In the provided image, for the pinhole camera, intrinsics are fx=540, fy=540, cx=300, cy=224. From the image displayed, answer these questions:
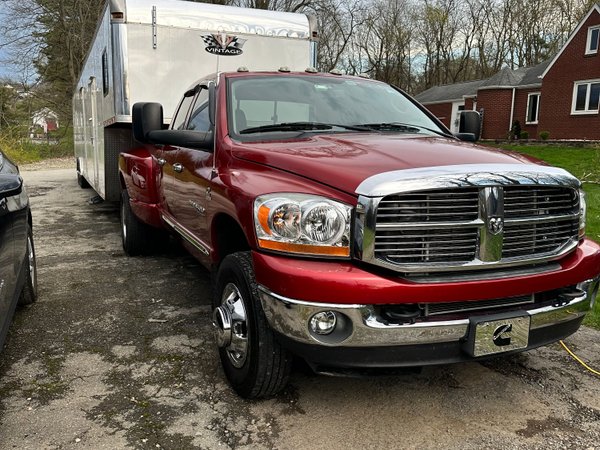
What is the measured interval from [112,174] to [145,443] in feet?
19.4

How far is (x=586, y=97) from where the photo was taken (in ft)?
81.0

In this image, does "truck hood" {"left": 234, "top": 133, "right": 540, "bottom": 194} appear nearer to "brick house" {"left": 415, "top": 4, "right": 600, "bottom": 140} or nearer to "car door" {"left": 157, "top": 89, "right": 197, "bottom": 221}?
"car door" {"left": 157, "top": 89, "right": 197, "bottom": 221}

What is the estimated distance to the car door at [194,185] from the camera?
359cm

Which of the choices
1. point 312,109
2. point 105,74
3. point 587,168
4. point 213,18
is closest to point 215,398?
point 312,109

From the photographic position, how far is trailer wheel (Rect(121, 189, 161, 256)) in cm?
610

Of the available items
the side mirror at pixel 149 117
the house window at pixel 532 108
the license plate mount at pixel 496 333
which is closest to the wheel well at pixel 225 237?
the side mirror at pixel 149 117

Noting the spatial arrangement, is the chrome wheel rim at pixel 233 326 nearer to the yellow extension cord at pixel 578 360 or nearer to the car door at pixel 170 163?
the car door at pixel 170 163

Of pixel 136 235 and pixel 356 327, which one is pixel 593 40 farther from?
pixel 356 327

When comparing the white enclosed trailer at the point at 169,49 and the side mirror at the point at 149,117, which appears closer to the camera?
the side mirror at the point at 149,117

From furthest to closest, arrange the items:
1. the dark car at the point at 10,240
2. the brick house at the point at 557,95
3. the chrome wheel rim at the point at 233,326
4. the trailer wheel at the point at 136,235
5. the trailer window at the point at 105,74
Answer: the brick house at the point at 557,95, the trailer window at the point at 105,74, the trailer wheel at the point at 136,235, the dark car at the point at 10,240, the chrome wheel rim at the point at 233,326

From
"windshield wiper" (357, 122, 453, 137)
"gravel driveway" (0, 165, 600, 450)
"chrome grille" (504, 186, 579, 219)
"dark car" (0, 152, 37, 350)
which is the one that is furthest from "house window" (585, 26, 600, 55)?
"dark car" (0, 152, 37, 350)

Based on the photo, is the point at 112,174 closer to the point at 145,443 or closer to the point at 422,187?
the point at 145,443

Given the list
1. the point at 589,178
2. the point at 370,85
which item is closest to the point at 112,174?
the point at 370,85

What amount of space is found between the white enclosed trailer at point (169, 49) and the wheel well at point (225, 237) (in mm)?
3385
